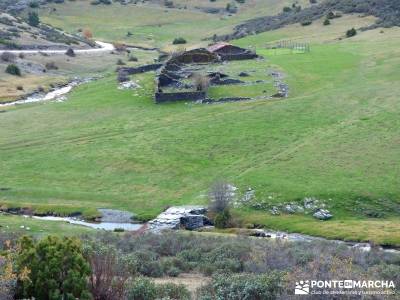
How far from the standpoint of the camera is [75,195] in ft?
149

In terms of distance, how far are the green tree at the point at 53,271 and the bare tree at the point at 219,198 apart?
21757mm

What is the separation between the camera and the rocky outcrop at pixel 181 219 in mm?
39406

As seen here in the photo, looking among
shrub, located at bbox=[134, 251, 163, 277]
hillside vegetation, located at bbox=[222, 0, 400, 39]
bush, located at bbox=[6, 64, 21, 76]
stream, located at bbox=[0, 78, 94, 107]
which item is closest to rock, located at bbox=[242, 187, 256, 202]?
shrub, located at bbox=[134, 251, 163, 277]

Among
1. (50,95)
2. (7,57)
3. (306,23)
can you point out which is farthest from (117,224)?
(306,23)

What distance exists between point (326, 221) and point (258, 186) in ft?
18.7

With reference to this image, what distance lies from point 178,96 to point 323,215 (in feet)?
98.5

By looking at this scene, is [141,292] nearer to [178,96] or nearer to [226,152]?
[226,152]

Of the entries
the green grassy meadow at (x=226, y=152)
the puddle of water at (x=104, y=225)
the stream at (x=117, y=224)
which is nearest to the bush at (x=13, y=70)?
the green grassy meadow at (x=226, y=152)

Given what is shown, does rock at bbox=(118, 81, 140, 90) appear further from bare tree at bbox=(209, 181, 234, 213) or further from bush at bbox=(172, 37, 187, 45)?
bush at bbox=(172, 37, 187, 45)

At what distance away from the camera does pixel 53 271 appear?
721 inches

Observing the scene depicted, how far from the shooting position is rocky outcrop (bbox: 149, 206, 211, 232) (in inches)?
1551

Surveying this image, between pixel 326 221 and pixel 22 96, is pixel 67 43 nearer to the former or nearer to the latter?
pixel 22 96

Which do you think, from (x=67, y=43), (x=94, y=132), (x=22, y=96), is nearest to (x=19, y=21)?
(x=67, y=43)

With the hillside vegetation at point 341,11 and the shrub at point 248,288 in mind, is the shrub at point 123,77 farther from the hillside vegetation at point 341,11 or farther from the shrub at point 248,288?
the shrub at point 248,288
